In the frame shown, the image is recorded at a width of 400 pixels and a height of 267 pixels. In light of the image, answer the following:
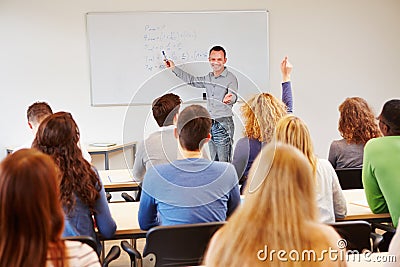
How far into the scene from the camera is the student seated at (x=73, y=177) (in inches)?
85.5

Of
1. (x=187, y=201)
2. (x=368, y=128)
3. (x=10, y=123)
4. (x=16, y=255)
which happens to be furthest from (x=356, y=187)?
(x=10, y=123)

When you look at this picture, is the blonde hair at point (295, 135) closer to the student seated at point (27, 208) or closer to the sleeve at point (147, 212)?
the sleeve at point (147, 212)

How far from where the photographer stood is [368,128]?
3.34 m

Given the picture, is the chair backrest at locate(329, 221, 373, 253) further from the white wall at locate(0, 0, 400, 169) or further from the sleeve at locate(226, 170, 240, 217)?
the white wall at locate(0, 0, 400, 169)

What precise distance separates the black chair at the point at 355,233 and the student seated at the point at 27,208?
124 cm

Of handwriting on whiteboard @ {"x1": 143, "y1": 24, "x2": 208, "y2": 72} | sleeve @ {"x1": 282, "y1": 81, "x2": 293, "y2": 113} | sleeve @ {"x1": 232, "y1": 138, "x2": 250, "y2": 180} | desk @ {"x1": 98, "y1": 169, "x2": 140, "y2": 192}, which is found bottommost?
desk @ {"x1": 98, "y1": 169, "x2": 140, "y2": 192}

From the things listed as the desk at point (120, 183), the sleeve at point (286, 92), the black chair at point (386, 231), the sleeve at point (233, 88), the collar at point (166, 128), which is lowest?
the black chair at point (386, 231)

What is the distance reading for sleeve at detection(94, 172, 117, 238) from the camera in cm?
236

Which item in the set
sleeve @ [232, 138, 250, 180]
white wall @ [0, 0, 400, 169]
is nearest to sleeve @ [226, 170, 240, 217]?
sleeve @ [232, 138, 250, 180]

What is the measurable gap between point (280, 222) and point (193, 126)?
32.6 inches

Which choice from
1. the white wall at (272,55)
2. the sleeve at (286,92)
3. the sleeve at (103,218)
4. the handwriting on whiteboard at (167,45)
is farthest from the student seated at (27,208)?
the handwriting on whiteboard at (167,45)

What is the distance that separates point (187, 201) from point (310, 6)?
408 cm

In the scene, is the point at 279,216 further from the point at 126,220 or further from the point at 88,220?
the point at 126,220

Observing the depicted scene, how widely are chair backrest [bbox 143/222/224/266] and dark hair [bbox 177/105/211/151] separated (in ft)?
1.04
